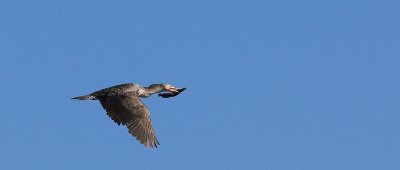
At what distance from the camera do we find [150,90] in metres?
52.0

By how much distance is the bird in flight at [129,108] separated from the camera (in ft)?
161

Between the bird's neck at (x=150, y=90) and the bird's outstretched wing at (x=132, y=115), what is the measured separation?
1.33m

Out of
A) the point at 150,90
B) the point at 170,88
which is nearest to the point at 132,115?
the point at 150,90

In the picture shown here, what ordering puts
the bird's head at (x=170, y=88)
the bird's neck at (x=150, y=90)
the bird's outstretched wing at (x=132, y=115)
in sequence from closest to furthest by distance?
the bird's outstretched wing at (x=132, y=115)
the bird's neck at (x=150, y=90)
the bird's head at (x=170, y=88)

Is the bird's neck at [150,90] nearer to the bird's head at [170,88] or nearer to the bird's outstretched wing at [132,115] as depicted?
the bird's head at [170,88]

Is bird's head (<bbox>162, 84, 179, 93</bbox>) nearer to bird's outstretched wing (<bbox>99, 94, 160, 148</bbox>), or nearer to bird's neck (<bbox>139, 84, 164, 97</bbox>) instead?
bird's neck (<bbox>139, 84, 164, 97</bbox>)

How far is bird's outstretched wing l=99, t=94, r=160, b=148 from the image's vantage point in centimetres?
4906

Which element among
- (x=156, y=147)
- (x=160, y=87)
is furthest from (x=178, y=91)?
(x=156, y=147)

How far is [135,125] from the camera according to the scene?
49281 mm

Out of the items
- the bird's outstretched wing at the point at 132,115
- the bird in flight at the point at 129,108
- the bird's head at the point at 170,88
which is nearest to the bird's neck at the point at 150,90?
the bird in flight at the point at 129,108

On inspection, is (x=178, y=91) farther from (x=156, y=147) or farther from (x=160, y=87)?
(x=156, y=147)

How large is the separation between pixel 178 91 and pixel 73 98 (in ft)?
11.7

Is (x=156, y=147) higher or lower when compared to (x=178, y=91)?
lower

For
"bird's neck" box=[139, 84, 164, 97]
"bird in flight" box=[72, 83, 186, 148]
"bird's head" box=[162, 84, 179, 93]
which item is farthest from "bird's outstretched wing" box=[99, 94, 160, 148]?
"bird's head" box=[162, 84, 179, 93]
